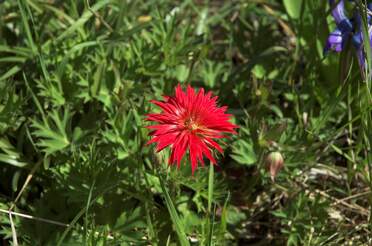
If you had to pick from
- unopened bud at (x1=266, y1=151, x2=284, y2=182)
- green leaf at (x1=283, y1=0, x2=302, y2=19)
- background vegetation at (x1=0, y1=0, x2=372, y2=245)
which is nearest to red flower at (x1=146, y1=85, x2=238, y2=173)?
background vegetation at (x1=0, y1=0, x2=372, y2=245)

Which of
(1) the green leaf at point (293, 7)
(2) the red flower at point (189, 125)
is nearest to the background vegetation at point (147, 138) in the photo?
(1) the green leaf at point (293, 7)

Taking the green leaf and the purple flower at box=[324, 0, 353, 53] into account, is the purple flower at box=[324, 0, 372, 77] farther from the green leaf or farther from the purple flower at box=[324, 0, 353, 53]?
the green leaf

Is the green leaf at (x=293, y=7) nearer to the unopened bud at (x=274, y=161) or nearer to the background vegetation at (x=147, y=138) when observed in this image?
the background vegetation at (x=147, y=138)

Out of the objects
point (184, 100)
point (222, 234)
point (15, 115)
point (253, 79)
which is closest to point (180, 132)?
point (184, 100)

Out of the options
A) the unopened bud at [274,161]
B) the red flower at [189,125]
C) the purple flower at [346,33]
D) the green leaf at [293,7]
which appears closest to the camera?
the red flower at [189,125]

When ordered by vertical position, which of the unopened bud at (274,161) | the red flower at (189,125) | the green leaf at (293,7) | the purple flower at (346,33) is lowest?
the unopened bud at (274,161)

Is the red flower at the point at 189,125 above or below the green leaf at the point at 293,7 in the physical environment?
below

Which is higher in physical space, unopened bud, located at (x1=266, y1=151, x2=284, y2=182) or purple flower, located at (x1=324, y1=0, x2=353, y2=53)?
purple flower, located at (x1=324, y1=0, x2=353, y2=53)
